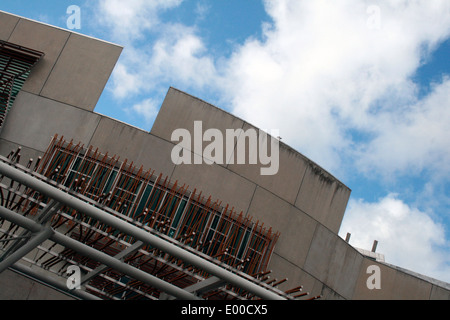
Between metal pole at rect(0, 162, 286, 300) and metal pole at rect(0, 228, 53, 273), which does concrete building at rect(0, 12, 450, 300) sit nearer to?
metal pole at rect(0, 228, 53, 273)

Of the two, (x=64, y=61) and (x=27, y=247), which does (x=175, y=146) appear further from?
(x=27, y=247)

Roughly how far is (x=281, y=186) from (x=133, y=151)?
564 centimetres

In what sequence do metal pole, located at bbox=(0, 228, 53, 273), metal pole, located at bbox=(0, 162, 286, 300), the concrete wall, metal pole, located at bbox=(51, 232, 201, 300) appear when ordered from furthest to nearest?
the concrete wall
metal pole, located at bbox=(51, 232, 201, 300)
metal pole, located at bbox=(0, 228, 53, 273)
metal pole, located at bbox=(0, 162, 286, 300)

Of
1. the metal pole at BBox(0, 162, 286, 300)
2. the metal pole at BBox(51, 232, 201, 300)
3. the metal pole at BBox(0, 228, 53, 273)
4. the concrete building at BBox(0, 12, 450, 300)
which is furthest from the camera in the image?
the concrete building at BBox(0, 12, 450, 300)

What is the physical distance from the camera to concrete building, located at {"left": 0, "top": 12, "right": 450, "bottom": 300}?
12.8m

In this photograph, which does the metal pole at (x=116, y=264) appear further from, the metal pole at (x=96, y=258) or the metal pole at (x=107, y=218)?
the metal pole at (x=107, y=218)

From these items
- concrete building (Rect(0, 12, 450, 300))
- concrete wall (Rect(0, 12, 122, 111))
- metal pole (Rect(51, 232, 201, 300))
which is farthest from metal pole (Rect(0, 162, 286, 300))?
concrete wall (Rect(0, 12, 122, 111))

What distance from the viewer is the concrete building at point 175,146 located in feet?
42.0

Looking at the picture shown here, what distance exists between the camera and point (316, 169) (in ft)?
49.1

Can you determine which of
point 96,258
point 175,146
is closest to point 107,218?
point 96,258

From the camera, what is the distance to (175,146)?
524 inches
